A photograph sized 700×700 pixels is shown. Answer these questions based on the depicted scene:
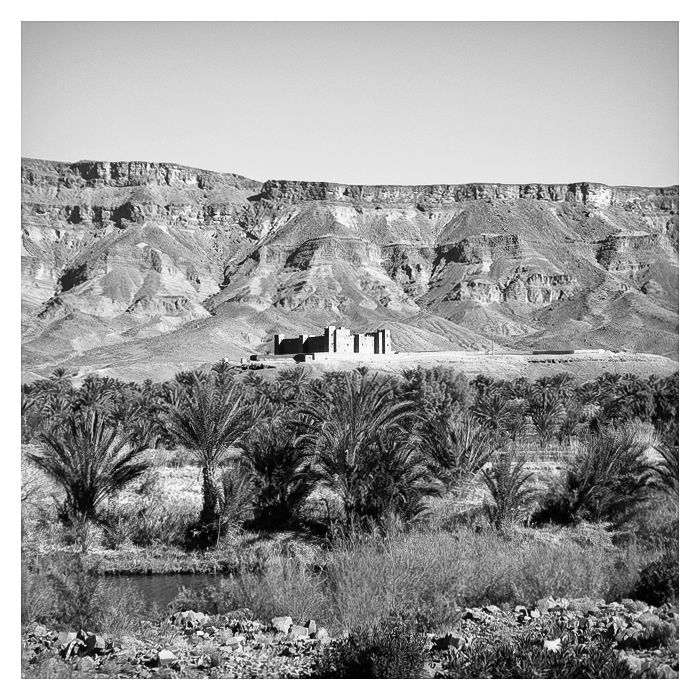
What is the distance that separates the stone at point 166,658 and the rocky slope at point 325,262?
7990 centimetres

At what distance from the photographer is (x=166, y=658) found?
1023 cm

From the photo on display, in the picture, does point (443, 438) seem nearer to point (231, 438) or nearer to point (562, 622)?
point (231, 438)

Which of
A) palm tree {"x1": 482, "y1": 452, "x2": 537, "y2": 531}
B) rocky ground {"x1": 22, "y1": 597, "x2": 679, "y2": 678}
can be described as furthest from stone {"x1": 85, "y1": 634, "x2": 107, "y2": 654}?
palm tree {"x1": 482, "y1": 452, "x2": 537, "y2": 531}

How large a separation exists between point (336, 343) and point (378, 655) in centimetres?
6522

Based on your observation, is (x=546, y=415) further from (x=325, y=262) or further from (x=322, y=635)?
(x=325, y=262)

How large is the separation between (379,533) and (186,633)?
4467 mm

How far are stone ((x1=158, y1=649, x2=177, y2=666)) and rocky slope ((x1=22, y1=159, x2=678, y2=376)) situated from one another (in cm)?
7990

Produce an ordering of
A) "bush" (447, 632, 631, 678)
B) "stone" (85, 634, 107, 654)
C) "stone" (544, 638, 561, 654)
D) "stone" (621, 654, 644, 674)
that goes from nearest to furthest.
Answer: "bush" (447, 632, 631, 678), "stone" (621, 654, 644, 674), "stone" (544, 638, 561, 654), "stone" (85, 634, 107, 654)

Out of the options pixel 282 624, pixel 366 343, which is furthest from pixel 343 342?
pixel 282 624

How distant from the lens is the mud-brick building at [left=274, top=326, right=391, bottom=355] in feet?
246

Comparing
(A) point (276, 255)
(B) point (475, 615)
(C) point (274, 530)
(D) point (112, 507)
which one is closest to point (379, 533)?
(C) point (274, 530)

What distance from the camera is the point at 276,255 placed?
137m

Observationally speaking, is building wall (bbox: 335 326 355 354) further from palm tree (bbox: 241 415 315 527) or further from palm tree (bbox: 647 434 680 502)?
palm tree (bbox: 647 434 680 502)

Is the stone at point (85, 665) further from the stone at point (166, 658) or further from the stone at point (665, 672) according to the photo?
the stone at point (665, 672)
